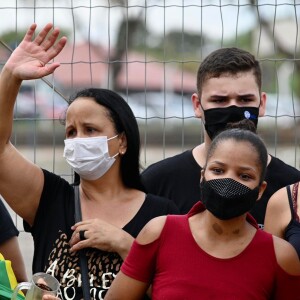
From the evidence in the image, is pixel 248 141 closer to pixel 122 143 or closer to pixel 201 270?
pixel 201 270

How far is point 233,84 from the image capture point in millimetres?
4605

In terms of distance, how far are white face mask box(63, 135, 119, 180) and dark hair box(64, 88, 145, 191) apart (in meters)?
0.08

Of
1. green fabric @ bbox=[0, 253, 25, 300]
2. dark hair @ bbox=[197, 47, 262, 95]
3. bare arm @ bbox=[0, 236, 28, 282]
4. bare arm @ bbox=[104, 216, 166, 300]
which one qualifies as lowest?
bare arm @ bbox=[0, 236, 28, 282]

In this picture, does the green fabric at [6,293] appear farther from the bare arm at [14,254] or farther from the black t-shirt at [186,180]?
the black t-shirt at [186,180]

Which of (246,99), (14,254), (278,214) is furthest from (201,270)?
(14,254)

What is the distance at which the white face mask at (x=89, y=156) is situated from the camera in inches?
175

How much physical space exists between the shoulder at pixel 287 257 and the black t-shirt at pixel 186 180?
2.51ft

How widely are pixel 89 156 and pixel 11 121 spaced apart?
15.1 inches

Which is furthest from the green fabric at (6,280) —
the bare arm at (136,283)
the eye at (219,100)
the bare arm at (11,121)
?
the eye at (219,100)

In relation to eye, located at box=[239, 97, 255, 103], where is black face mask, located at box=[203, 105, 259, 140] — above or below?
below

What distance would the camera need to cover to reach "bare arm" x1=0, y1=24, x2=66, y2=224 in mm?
4312

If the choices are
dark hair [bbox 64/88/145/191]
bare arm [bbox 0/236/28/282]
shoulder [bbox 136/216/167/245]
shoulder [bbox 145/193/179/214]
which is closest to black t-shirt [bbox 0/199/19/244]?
bare arm [bbox 0/236/28/282]

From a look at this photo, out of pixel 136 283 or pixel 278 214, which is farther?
pixel 278 214

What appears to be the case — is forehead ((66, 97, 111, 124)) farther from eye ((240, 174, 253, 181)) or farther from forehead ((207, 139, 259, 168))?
eye ((240, 174, 253, 181))
